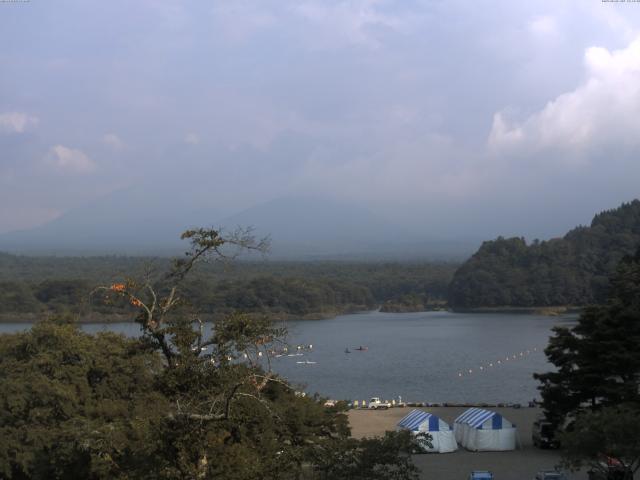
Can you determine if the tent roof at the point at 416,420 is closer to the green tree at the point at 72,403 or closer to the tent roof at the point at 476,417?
the tent roof at the point at 476,417

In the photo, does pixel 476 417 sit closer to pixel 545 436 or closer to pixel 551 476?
pixel 545 436

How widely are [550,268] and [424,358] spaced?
92.8 ft

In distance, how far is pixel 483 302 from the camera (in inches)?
2207

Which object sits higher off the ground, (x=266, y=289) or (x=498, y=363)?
(x=266, y=289)

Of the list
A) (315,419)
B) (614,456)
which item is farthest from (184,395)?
(315,419)

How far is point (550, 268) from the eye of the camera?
56.9 m

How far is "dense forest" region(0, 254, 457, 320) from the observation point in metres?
46.0

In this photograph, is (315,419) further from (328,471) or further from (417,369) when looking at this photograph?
(417,369)

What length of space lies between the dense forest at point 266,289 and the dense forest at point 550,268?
14.0 ft

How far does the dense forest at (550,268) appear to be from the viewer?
2137 inches

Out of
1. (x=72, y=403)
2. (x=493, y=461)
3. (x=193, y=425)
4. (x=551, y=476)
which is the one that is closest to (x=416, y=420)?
(x=493, y=461)

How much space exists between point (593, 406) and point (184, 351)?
8485 mm

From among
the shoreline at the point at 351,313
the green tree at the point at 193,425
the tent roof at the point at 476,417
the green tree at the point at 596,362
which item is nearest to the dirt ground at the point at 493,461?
the tent roof at the point at 476,417

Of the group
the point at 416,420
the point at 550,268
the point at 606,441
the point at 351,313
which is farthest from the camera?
the point at 550,268
